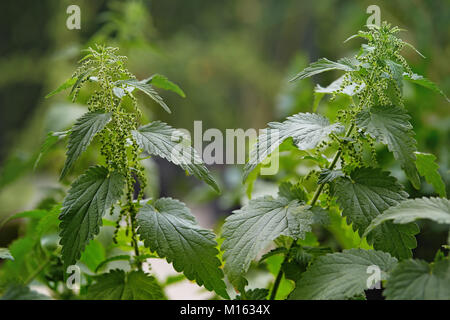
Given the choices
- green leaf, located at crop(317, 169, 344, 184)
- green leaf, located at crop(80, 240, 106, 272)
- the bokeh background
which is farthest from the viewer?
the bokeh background

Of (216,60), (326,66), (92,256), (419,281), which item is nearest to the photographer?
(419,281)

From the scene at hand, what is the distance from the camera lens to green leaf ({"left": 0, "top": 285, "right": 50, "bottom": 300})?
407mm

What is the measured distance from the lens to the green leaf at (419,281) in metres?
0.35

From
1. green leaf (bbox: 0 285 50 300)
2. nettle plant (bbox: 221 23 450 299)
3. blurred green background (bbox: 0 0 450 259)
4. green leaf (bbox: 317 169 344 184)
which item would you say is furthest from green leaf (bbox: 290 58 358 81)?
blurred green background (bbox: 0 0 450 259)

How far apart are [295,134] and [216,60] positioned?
1707mm

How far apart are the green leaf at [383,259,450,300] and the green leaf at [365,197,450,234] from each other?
1.5 inches

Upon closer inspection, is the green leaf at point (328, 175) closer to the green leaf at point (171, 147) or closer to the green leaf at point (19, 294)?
the green leaf at point (171, 147)

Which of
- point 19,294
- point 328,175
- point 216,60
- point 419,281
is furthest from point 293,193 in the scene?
point 216,60

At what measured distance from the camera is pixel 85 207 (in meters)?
0.43

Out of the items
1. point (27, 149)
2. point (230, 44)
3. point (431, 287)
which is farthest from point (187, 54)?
point (431, 287)

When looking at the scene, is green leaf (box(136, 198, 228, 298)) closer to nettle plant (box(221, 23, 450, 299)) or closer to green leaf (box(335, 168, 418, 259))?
nettle plant (box(221, 23, 450, 299))

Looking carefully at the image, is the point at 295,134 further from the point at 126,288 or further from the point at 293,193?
the point at 126,288

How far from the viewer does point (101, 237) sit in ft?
2.21

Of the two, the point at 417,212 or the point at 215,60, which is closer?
the point at 417,212
